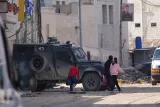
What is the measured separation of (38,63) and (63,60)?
1.21 m

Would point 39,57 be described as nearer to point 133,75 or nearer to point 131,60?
point 133,75

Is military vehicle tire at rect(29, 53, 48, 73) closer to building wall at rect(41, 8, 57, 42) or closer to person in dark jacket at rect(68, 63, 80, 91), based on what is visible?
person in dark jacket at rect(68, 63, 80, 91)

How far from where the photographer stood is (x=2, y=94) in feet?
12.5

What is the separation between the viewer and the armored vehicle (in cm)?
2333

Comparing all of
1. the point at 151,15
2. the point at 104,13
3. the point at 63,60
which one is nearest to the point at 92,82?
the point at 63,60

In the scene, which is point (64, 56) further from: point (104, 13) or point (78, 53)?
point (104, 13)

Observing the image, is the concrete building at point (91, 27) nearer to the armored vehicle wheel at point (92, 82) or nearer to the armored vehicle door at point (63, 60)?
the armored vehicle door at point (63, 60)

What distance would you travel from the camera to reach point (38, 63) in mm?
23375

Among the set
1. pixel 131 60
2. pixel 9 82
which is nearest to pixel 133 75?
pixel 131 60

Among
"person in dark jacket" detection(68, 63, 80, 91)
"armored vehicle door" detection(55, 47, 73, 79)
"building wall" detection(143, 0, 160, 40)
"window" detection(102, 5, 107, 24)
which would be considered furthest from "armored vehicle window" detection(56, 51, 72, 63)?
"building wall" detection(143, 0, 160, 40)

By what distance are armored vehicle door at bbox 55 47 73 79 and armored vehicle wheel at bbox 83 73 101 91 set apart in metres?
0.98

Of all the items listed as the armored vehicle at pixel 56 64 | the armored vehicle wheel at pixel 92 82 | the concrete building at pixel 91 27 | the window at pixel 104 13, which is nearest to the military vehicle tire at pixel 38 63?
the armored vehicle at pixel 56 64

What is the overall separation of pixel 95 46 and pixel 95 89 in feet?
92.5

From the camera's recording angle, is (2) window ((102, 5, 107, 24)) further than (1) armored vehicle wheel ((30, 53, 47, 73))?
Yes
